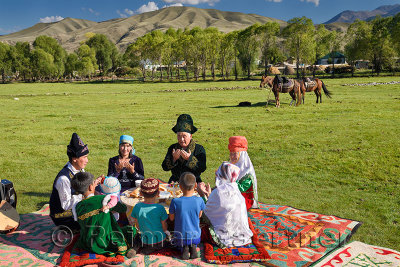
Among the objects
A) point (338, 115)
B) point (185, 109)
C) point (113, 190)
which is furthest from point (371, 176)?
point (185, 109)

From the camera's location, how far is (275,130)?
55.9 ft

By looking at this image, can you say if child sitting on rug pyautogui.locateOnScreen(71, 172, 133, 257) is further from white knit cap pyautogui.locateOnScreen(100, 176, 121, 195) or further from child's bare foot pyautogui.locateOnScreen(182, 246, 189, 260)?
child's bare foot pyautogui.locateOnScreen(182, 246, 189, 260)

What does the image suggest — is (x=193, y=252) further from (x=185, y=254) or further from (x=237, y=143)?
(x=237, y=143)

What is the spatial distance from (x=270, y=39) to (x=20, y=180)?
76314mm

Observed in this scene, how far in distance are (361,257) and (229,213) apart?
2573 mm

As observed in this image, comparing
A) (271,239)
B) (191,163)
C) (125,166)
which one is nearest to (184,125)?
(191,163)

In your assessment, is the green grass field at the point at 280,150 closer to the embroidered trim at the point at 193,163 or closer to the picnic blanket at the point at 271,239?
the picnic blanket at the point at 271,239

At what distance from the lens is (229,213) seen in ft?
19.5

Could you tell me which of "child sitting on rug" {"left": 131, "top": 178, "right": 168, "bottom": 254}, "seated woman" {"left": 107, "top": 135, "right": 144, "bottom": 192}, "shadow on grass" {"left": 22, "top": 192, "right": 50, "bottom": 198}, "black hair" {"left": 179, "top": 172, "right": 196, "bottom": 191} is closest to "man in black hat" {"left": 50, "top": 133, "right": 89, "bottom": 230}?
"seated woman" {"left": 107, "top": 135, "right": 144, "bottom": 192}

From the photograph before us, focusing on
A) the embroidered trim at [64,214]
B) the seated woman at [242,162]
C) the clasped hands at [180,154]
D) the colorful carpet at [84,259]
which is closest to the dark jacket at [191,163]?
the clasped hands at [180,154]

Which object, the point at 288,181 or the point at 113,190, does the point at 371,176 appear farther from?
the point at 113,190

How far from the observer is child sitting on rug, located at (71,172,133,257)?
555 centimetres

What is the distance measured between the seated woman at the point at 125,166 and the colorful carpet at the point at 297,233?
309 centimetres

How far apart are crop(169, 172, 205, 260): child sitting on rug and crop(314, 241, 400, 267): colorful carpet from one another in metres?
2.25
